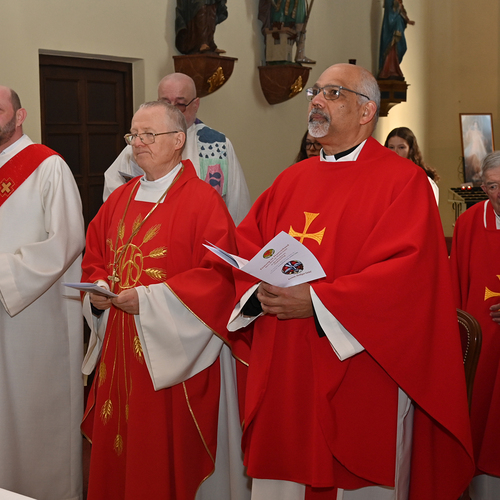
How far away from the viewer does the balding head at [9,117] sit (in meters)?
3.68

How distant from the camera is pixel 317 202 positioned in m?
2.88

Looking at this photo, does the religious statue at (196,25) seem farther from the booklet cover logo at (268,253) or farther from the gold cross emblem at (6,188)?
the booklet cover logo at (268,253)

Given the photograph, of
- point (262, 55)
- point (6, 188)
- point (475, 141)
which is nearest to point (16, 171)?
point (6, 188)

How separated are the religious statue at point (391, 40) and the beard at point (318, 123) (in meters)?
8.18

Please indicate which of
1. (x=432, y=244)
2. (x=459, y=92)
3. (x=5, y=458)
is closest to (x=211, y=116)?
(x=5, y=458)

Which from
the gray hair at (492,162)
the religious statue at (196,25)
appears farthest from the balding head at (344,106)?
the religious statue at (196,25)

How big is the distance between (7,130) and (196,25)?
11.6 ft

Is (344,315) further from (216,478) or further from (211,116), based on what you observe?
(211,116)

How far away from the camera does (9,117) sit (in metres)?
3.71

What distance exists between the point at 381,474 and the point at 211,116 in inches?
216

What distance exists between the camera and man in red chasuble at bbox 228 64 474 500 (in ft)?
8.38

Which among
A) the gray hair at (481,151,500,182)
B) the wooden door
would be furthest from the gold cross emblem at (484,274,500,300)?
the wooden door

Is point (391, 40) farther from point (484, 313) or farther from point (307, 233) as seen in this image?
point (307, 233)

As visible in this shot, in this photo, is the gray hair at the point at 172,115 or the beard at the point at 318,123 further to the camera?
the gray hair at the point at 172,115
